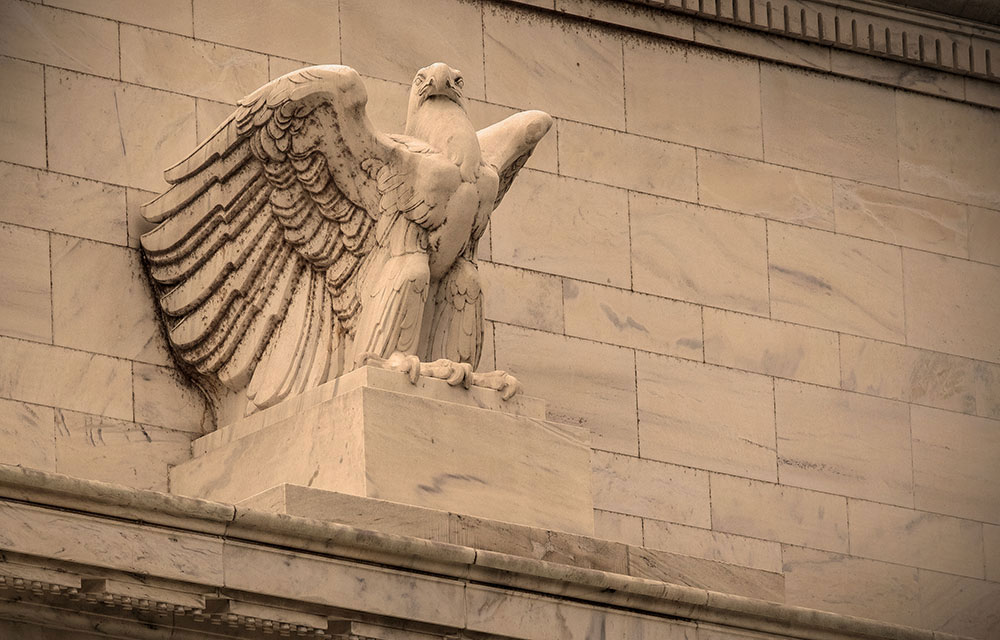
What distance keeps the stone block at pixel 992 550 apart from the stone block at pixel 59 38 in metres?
5.31

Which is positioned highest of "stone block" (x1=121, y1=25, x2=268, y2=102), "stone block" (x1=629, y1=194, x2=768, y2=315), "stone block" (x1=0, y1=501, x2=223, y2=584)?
"stone block" (x1=121, y1=25, x2=268, y2=102)

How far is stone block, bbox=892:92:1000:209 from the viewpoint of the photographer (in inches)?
592

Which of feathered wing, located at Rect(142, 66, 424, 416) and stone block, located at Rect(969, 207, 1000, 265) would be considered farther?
stone block, located at Rect(969, 207, 1000, 265)

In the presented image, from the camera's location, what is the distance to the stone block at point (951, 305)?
14.7 meters

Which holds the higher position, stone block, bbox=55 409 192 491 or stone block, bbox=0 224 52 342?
stone block, bbox=0 224 52 342

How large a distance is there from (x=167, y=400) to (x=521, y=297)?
2.05 m

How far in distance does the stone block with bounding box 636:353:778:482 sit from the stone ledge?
6.38 ft

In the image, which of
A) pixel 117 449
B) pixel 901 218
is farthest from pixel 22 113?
pixel 901 218

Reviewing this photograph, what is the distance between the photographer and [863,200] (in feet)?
48.4

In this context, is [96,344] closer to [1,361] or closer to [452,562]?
[1,361]

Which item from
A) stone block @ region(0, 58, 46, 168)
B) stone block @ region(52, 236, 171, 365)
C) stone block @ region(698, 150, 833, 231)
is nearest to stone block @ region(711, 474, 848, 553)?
stone block @ region(698, 150, 833, 231)

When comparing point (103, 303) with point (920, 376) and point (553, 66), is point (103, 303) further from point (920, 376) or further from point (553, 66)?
point (920, 376)

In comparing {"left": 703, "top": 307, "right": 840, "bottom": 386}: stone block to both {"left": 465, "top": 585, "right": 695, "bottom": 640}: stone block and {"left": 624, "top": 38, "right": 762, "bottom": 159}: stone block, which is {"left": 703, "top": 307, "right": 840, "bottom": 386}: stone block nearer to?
{"left": 624, "top": 38, "right": 762, "bottom": 159}: stone block

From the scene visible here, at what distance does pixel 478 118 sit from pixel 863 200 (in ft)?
7.91
